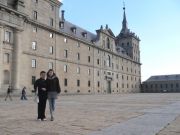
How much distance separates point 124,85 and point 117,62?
8768 millimetres

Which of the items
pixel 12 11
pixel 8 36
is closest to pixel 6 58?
pixel 8 36

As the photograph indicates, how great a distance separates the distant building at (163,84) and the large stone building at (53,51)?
41391 mm

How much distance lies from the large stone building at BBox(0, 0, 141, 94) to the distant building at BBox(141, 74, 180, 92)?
1630 inches

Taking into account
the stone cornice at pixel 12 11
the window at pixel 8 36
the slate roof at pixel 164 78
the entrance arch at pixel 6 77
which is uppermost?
the stone cornice at pixel 12 11

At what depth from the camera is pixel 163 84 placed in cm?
12300

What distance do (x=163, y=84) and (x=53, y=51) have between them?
83.9 meters

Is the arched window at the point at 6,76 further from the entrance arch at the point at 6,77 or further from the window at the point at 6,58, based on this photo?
the window at the point at 6,58

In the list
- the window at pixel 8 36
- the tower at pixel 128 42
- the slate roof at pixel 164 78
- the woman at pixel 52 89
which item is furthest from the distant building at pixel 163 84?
the woman at pixel 52 89

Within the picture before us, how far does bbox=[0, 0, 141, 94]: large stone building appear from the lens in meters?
39.2

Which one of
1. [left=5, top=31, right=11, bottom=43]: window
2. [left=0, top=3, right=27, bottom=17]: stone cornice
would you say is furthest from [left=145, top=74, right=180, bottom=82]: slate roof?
[left=5, top=31, right=11, bottom=43]: window

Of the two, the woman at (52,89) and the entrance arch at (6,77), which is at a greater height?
the entrance arch at (6,77)

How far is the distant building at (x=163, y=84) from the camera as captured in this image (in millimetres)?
120000

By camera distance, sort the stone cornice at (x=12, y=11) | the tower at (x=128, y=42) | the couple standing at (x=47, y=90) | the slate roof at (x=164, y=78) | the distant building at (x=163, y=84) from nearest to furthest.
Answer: the couple standing at (x=47, y=90) → the stone cornice at (x=12, y=11) → the tower at (x=128, y=42) → the distant building at (x=163, y=84) → the slate roof at (x=164, y=78)

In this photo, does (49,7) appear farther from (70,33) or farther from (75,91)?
(75,91)
